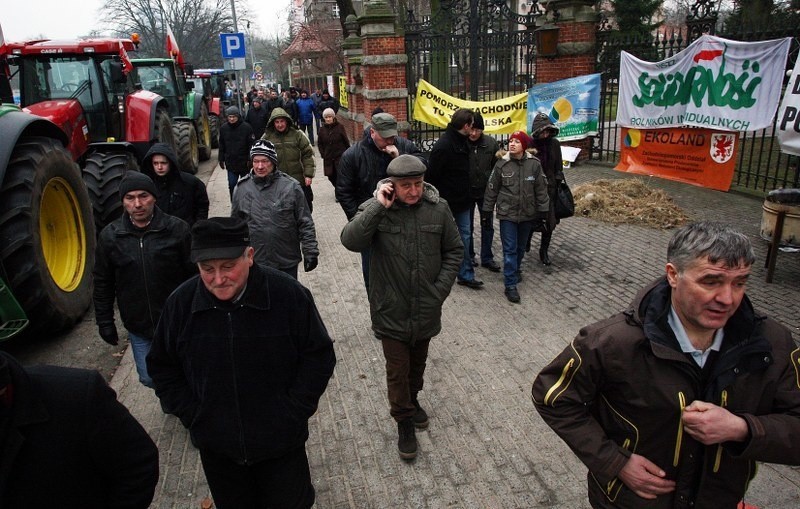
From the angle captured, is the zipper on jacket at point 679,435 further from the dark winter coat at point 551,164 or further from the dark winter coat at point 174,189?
the dark winter coat at point 551,164

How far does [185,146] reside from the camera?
46.2ft

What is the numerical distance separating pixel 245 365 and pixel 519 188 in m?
4.16

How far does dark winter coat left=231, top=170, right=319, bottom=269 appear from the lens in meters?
4.62

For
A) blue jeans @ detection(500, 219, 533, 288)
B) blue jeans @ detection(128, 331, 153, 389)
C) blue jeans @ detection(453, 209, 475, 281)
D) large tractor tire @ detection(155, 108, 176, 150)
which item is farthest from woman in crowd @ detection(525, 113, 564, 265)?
large tractor tire @ detection(155, 108, 176, 150)

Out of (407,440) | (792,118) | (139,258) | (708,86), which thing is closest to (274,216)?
(139,258)

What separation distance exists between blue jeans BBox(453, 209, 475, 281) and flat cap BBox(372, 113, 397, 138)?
1.29 m

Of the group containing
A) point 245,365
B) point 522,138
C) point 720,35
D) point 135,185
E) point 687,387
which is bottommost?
point 245,365

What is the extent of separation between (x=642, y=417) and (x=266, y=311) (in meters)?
1.50

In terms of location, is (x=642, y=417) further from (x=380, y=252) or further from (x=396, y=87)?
(x=396, y=87)

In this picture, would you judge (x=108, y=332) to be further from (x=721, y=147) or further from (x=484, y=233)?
(x=721, y=147)

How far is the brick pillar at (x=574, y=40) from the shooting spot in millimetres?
12164

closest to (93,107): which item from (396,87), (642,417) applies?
(396,87)

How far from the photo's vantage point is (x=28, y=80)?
8.57m

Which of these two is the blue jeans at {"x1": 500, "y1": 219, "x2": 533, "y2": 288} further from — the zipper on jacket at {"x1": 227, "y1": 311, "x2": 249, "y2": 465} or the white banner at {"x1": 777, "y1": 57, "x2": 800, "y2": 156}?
the zipper on jacket at {"x1": 227, "y1": 311, "x2": 249, "y2": 465}
